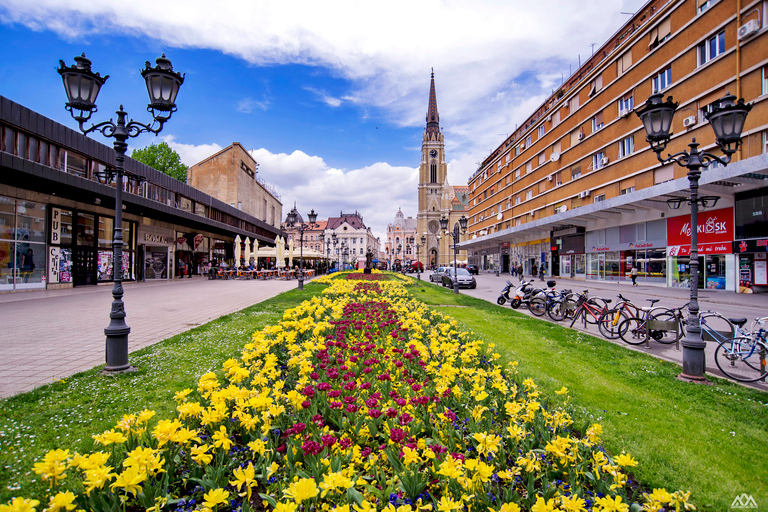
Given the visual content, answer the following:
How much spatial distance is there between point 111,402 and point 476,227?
243ft

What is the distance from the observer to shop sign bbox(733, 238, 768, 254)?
18.8 meters

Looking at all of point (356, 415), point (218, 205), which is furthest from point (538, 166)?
point (356, 415)

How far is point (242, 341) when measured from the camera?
23.9ft

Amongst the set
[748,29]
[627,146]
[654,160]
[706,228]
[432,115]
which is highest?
[432,115]

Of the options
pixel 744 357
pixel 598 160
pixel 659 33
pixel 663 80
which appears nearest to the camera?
pixel 744 357

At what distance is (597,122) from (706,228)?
597 inches

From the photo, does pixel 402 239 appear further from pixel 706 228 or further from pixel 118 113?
pixel 118 113

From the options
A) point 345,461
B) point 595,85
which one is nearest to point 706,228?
point 595,85

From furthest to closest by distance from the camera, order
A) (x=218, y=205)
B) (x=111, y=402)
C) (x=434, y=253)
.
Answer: (x=434, y=253) < (x=218, y=205) < (x=111, y=402)

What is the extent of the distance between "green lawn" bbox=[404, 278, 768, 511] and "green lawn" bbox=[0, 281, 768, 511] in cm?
1

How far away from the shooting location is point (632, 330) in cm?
838

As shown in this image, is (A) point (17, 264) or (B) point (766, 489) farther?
(A) point (17, 264)

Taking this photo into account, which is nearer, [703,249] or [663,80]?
[703,249]

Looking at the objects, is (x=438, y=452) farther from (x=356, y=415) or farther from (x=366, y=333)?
(x=366, y=333)
